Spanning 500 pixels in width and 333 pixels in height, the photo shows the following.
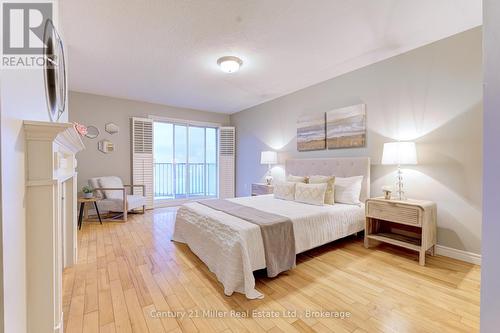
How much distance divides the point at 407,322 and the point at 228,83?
149 inches

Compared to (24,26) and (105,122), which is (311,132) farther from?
(105,122)

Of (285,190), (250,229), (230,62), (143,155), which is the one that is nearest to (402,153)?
(285,190)

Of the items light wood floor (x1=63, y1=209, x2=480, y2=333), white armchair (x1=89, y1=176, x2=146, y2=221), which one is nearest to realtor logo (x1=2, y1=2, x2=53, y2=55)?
light wood floor (x1=63, y1=209, x2=480, y2=333)

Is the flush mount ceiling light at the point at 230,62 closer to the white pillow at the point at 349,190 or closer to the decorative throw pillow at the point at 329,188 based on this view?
the decorative throw pillow at the point at 329,188

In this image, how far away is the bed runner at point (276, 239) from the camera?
204cm

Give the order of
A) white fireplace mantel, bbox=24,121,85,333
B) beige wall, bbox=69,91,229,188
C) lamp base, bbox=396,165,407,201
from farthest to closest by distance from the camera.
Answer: beige wall, bbox=69,91,229,188 < lamp base, bbox=396,165,407,201 < white fireplace mantel, bbox=24,121,85,333

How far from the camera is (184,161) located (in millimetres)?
5961

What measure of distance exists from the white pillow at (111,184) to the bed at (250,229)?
202 centimetres

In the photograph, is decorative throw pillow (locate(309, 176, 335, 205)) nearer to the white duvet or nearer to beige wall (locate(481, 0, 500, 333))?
the white duvet

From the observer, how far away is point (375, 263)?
2.39m

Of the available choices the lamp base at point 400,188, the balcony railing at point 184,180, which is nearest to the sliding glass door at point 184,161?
the balcony railing at point 184,180

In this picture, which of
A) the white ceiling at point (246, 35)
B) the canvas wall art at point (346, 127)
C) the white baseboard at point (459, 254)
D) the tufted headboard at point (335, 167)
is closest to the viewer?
the white ceiling at point (246, 35)

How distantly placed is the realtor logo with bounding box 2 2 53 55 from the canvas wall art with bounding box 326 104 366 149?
3.47 m

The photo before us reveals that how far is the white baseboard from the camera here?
232cm
